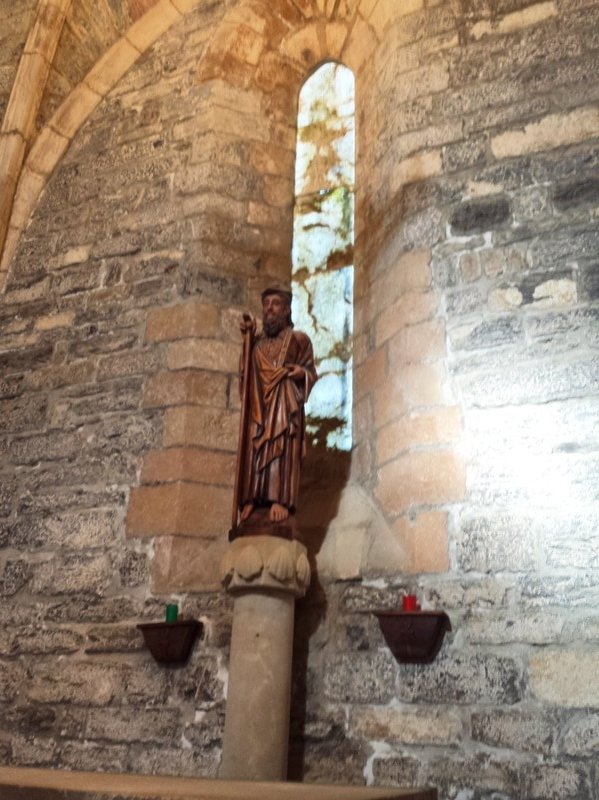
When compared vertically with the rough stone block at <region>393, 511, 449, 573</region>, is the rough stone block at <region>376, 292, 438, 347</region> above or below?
above

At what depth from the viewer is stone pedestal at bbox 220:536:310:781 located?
2998 mm

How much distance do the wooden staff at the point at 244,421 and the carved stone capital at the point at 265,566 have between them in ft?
0.44

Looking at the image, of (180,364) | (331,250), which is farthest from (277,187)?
(180,364)

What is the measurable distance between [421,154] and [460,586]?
221 centimetres

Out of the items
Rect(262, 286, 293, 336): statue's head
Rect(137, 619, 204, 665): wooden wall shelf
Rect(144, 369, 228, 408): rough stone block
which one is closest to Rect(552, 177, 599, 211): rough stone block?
Rect(262, 286, 293, 336): statue's head

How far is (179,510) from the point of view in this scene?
3.78m

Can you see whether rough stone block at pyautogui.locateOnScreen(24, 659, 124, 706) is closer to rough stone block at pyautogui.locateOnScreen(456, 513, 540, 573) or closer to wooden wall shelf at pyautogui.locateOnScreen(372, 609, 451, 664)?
wooden wall shelf at pyautogui.locateOnScreen(372, 609, 451, 664)

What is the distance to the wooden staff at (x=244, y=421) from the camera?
3316mm

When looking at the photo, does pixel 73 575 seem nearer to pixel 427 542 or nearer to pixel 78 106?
pixel 427 542

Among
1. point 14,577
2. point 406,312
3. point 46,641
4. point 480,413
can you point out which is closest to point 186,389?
point 406,312

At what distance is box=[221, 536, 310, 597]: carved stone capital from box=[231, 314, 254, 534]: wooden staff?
135 mm

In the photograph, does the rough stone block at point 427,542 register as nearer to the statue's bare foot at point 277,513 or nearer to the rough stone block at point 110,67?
the statue's bare foot at point 277,513

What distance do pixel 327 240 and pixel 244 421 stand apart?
170 cm

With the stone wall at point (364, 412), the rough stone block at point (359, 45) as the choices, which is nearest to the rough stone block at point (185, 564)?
the stone wall at point (364, 412)
